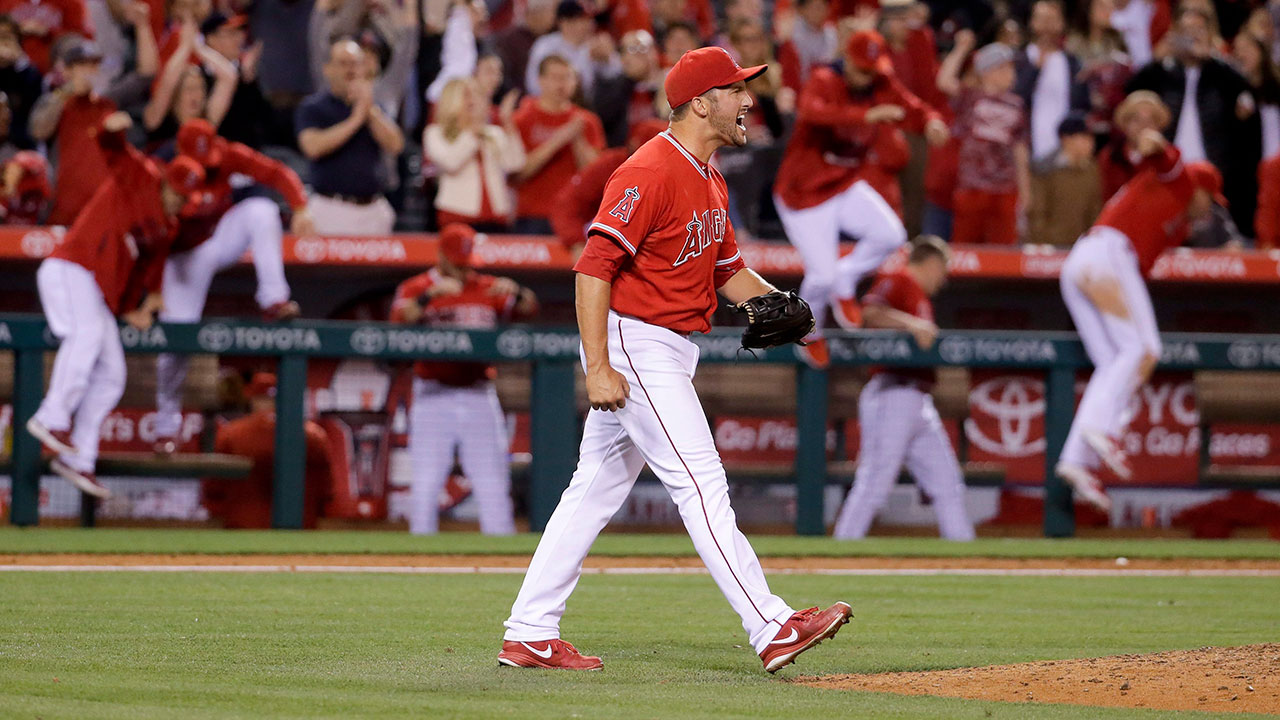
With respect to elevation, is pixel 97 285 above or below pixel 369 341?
above

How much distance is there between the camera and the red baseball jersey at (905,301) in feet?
37.3

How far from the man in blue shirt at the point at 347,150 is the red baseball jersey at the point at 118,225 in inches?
65.3

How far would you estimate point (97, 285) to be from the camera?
10297mm

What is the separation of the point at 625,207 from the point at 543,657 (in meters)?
1.39

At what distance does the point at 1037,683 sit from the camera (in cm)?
502

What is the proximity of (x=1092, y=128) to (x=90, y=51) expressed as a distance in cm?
755

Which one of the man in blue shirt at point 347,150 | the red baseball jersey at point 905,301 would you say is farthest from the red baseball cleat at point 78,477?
the red baseball jersey at point 905,301

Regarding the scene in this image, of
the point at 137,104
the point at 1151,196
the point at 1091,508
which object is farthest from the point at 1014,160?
the point at 137,104

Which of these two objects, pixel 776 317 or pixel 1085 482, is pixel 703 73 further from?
pixel 1085 482

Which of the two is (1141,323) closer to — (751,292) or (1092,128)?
(1092,128)

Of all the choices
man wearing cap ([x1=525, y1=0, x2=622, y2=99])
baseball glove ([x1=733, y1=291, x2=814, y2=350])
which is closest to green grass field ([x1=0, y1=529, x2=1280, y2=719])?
baseball glove ([x1=733, y1=291, x2=814, y2=350])

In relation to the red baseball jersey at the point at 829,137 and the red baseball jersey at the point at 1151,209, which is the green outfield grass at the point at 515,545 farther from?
the red baseball jersey at the point at 829,137

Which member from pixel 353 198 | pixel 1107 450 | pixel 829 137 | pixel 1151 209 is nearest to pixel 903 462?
pixel 1107 450

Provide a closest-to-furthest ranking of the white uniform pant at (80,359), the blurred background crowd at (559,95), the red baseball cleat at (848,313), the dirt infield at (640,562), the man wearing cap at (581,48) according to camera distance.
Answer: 1. the dirt infield at (640,562)
2. the white uniform pant at (80,359)
3. the red baseball cleat at (848,313)
4. the blurred background crowd at (559,95)
5. the man wearing cap at (581,48)
